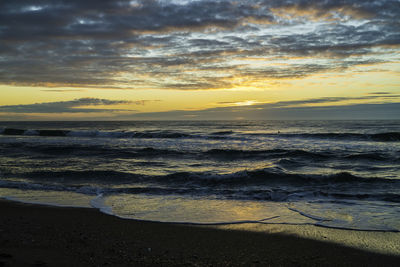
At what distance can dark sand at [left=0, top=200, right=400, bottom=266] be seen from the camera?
391cm

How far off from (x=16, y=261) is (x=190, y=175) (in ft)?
25.7

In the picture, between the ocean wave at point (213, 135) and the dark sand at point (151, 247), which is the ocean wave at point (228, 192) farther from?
the ocean wave at point (213, 135)

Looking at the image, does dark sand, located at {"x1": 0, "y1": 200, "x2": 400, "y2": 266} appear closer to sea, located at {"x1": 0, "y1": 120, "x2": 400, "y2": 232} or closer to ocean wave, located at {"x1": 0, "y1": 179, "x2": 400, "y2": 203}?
sea, located at {"x1": 0, "y1": 120, "x2": 400, "y2": 232}

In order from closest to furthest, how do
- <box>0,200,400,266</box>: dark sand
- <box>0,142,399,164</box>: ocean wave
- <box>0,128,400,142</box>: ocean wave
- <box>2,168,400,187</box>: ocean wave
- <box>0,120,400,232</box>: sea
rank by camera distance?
<box>0,200,400,266</box>: dark sand
<box>0,120,400,232</box>: sea
<box>2,168,400,187</box>: ocean wave
<box>0,142,399,164</box>: ocean wave
<box>0,128,400,142</box>: ocean wave

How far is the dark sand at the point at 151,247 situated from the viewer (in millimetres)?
3908

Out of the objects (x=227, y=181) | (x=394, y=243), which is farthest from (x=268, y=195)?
(x=394, y=243)

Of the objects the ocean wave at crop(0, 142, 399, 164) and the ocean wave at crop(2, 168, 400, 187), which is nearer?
the ocean wave at crop(2, 168, 400, 187)

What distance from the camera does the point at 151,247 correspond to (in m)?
4.48

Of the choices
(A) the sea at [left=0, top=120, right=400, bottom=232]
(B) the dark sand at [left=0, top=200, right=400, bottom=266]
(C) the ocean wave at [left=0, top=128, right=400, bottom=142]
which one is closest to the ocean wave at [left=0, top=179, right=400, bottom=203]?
(A) the sea at [left=0, top=120, right=400, bottom=232]

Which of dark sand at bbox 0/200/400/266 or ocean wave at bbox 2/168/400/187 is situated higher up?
dark sand at bbox 0/200/400/266

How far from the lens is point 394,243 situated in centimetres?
466

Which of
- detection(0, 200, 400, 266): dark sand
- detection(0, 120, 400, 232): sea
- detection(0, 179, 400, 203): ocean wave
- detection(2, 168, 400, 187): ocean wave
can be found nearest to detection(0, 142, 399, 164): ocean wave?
detection(0, 120, 400, 232): sea

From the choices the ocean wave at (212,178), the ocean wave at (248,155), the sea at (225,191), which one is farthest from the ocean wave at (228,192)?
the ocean wave at (248,155)

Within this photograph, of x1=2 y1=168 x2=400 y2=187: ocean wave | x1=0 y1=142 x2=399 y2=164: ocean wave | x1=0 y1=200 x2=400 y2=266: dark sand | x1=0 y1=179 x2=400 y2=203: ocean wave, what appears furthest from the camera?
x1=0 y1=142 x2=399 y2=164: ocean wave
